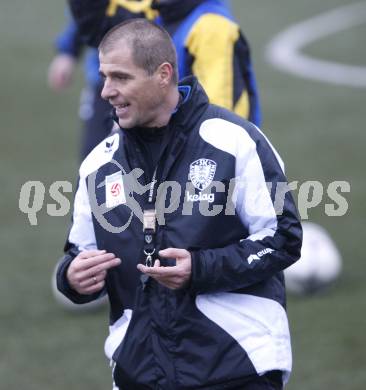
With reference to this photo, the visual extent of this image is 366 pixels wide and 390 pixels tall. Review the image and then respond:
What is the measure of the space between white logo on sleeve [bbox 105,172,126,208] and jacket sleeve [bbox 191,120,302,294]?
39 centimetres

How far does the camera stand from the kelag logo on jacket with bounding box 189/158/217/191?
4.32 meters

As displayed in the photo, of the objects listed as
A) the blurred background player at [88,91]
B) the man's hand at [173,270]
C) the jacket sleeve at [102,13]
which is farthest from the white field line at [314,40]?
the man's hand at [173,270]

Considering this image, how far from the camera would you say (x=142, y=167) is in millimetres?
4441

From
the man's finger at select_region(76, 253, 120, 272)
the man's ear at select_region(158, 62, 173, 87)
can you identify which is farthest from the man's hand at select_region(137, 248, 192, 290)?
the man's ear at select_region(158, 62, 173, 87)

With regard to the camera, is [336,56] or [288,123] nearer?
[288,123]

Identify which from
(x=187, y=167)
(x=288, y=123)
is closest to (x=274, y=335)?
(x=187, y=167)

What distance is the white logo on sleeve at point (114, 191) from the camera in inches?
176

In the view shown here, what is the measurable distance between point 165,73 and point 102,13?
1669 mm

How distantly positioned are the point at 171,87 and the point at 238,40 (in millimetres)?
1282

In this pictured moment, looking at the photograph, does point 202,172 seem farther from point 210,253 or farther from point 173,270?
point 173,270

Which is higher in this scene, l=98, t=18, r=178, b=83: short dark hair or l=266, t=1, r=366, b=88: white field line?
l=266, t=1, r=366, b=88: white field line

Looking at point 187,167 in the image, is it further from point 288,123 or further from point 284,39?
point 284,39

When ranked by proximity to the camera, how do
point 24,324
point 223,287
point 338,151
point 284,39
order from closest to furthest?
point 223,287 < point 24,324 < point 338,151 < point 284,39

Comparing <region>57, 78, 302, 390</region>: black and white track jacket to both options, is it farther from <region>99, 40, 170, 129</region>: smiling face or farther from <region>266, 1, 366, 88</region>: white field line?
<region>266, 1, 366, 88</region>: white field line
